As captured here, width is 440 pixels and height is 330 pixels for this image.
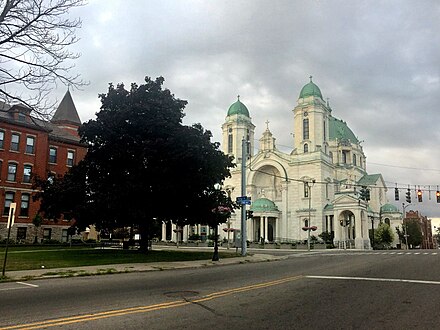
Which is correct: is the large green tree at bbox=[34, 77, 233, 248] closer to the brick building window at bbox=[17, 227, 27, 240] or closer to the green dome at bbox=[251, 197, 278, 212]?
the brick building window at bbox=[17, 227, 27, 240]

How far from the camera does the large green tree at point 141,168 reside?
2478 centimetres

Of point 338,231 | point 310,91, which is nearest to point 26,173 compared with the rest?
point 338,231

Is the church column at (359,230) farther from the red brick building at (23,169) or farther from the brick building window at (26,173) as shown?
the brick building window at (26,173)

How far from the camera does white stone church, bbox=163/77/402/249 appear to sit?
64.6 m

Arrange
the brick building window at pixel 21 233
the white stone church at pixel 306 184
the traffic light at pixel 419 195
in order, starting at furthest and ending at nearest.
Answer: the white stone church at pixel 306 184, the brick building window at pixel 21 233, the traffic light at pixel 419 195

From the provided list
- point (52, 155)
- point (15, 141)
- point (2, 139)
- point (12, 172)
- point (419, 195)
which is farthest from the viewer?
point (52, 155)

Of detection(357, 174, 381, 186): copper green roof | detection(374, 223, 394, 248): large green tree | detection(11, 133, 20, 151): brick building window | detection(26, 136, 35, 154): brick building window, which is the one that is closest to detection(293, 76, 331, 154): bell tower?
detection(357, 174, 381, 186): copper green roof

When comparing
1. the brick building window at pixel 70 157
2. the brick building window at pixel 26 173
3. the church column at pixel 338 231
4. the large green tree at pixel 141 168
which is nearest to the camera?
the large green tree at pixel 141 168

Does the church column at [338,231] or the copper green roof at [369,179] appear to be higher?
the copper green roof at [369,179]

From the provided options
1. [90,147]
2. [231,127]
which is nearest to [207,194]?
[90,147]

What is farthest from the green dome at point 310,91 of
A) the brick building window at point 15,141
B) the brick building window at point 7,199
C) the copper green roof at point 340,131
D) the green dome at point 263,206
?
the brick building window at point 7,199

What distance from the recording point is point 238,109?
87062 millimetres

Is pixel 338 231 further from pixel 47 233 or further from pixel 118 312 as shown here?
pixel 118 312

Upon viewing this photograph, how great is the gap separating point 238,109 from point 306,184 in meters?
25.3
